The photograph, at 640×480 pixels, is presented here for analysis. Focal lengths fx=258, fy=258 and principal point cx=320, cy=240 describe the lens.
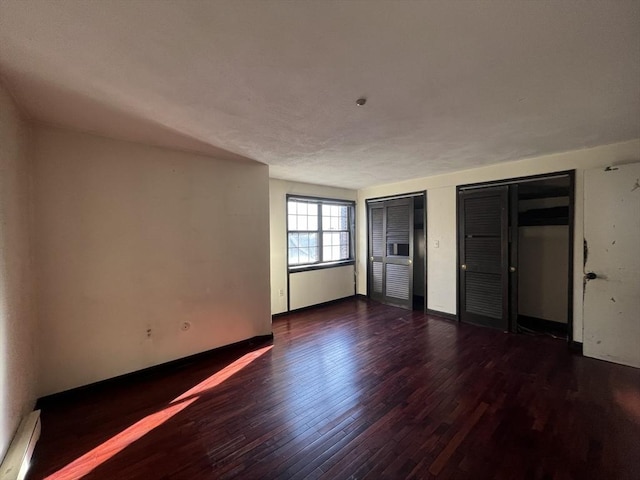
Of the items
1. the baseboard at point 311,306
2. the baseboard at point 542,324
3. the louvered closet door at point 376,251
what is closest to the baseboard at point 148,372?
the baseboard at point 311,306

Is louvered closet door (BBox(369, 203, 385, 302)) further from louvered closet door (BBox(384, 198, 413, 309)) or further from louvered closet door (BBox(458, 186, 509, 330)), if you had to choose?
louvered closet door (BBox(458, 186, 509, 330))

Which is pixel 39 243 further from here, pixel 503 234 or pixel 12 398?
pixel 503 234

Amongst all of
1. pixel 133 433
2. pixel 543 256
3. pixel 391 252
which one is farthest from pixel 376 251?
pixel 133 433

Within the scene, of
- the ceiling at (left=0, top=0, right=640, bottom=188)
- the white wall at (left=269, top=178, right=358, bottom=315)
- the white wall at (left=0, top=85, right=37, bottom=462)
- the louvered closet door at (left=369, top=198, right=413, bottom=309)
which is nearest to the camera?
the ceiling at (left=0, top=0, right=640, bottom=188)

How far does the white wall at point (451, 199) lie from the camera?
9.86 feet

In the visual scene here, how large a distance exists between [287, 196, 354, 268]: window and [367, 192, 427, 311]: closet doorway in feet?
1.72

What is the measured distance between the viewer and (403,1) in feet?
3.44

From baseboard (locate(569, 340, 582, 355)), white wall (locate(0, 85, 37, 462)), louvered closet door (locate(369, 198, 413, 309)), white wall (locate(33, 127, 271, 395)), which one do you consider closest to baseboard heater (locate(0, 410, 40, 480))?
white wall (locate(0, 85, 37, 462))

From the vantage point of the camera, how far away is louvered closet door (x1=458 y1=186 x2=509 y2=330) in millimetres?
3656

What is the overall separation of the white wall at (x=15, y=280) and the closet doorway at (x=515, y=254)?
486 centimetres

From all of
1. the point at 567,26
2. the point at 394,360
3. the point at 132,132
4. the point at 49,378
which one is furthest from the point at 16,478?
the point at 567,26

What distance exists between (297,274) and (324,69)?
141 inches

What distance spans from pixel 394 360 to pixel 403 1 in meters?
2.97

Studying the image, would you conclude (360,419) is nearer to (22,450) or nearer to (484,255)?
(22,450)
